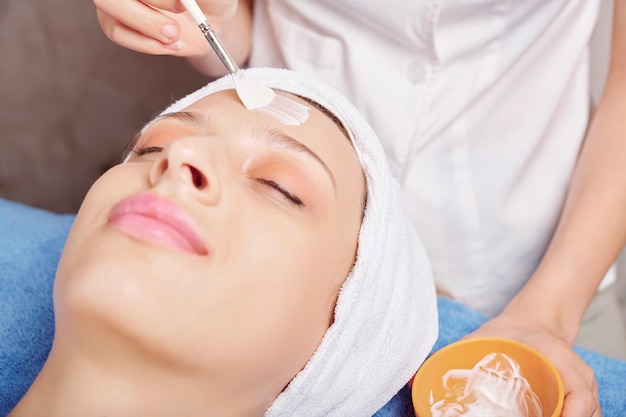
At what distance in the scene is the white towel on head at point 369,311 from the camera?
2.95 ft

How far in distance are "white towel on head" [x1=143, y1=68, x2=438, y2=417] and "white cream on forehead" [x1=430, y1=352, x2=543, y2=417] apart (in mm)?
81

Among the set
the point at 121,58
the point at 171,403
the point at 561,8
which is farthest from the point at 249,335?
the point at 121,58

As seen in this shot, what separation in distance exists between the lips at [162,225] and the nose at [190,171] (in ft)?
0.09

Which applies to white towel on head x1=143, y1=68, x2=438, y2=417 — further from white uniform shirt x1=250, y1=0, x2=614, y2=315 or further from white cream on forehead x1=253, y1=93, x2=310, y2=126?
white uniform shirt x1=250, y1=0, x2=614, y2=315

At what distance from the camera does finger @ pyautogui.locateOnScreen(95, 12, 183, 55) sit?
96cm

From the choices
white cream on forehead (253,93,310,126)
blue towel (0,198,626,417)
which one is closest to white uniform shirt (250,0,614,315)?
blue towel (0,198,626,417)

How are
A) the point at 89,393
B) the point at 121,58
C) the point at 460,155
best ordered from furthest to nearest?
the point at 121,58, the point at 460,155, the point at 89,393

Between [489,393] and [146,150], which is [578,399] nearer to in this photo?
[489,393]

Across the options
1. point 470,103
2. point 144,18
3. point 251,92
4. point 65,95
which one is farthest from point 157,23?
point 65,95

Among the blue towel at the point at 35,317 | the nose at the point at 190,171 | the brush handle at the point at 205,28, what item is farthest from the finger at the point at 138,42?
the blue towel at the point at 35,317

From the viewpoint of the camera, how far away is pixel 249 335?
778 millimetres

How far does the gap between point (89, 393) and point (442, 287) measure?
0.81 m

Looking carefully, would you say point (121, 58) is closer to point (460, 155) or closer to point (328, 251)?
point (460, 155)

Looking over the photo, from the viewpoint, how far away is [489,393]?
948 millimetres
